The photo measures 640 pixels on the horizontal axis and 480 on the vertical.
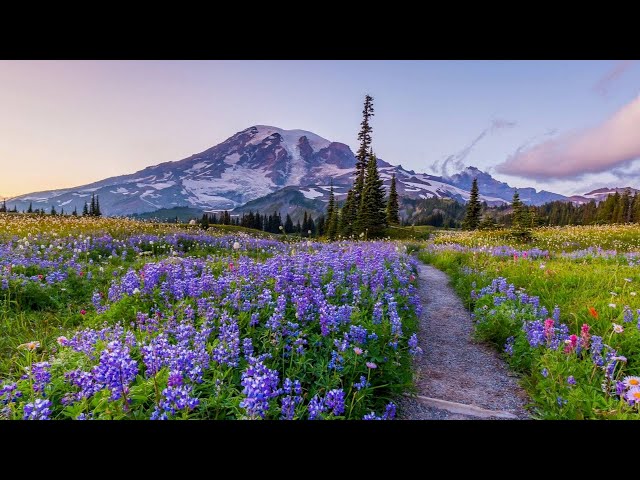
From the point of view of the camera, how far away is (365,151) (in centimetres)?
4303

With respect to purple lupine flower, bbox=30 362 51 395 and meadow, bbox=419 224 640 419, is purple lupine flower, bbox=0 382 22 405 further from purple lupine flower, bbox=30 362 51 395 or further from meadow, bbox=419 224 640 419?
meadow, bbox=419 224 640 419

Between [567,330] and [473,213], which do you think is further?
[473,213]

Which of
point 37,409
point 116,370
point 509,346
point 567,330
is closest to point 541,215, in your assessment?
point 567,330

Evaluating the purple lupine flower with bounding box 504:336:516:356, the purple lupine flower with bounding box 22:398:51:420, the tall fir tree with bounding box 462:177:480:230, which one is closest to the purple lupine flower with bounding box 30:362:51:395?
the purple lupine flower with bounding box 22:398:51:420

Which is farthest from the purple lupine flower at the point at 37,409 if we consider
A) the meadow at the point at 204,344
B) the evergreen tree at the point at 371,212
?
the evergreen tree at the point at 371,212

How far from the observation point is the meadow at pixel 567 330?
3.63m

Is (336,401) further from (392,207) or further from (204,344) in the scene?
(392,207)

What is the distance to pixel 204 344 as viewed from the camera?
10.8 feet

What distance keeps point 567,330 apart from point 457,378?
1.80 m

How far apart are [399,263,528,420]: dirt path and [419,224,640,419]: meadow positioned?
250 mm
